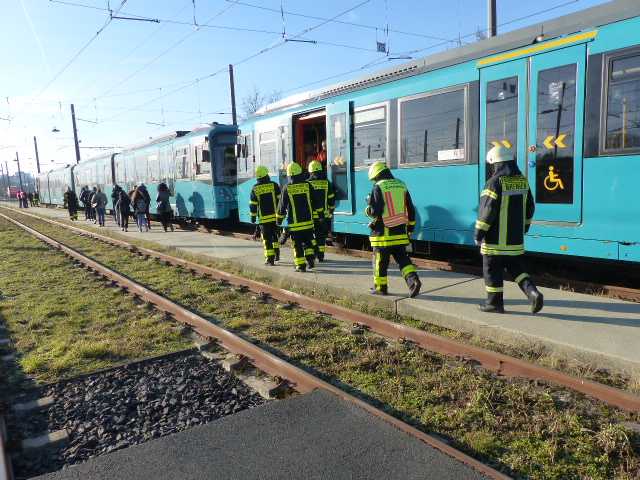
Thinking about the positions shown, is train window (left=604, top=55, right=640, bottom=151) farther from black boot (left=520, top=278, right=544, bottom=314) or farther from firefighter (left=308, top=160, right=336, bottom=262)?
firefighter (left=308, top=160, right=336, bottom=262)

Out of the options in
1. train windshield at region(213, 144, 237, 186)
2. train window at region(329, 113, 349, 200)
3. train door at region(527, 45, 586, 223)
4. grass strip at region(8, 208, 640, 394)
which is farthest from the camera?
train windshield at region(213, 144, 237, 186)

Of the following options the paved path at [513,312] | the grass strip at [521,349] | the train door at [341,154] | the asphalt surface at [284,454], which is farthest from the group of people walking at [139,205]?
the asphalt surface at [284,454]

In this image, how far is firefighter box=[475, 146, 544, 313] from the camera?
5344 mm

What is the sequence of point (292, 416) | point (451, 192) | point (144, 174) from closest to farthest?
point (292, 416)
point (451, 192)
point (144, 174)

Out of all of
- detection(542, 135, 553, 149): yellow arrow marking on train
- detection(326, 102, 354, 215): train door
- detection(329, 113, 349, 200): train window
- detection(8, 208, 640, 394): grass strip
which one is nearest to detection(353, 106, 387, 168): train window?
detection(326, 102, 354, 215): train door

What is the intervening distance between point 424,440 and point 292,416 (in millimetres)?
1010

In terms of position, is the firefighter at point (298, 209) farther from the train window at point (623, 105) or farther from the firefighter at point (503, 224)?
the train window at point (623, 105)

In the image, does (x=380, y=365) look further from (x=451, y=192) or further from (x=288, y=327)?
(x=451, y=192)

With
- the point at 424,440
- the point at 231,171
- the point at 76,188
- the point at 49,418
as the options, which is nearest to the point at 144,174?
the point at 231,171

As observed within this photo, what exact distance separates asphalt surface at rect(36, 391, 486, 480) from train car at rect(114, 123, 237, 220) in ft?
41.4

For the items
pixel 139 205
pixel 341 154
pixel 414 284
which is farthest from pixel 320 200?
pixel 139 205

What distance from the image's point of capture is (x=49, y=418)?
400cm

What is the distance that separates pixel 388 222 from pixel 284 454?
389cm

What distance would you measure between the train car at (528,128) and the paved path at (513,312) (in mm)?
696
